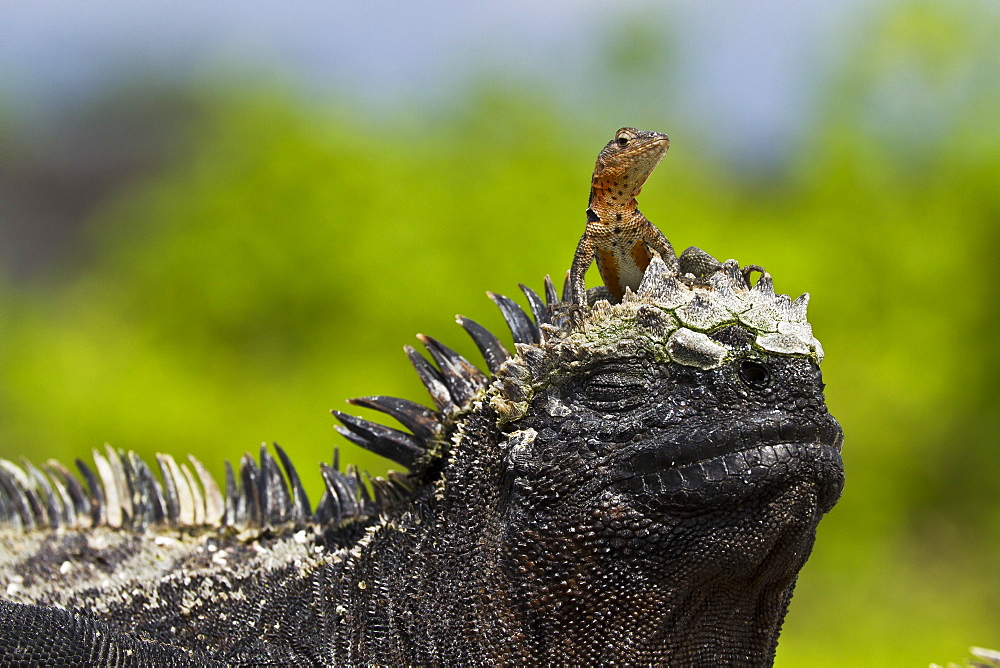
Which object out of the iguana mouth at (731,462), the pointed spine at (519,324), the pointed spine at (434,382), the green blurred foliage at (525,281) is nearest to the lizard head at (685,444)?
the iguana mouth at (731,462)

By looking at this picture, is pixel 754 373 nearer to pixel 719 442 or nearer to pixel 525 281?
pixel 719 442

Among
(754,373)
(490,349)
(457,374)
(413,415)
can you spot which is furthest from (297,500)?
(754,373)

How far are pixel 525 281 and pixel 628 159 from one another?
12.5m

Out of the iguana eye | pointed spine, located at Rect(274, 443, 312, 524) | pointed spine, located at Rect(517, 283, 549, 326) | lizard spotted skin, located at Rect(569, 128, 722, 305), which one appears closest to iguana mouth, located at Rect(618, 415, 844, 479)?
the iguana eye

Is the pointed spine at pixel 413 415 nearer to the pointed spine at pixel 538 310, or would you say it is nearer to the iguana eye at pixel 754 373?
the pointed spine at pixel 538 310

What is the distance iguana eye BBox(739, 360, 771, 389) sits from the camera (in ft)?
9.48

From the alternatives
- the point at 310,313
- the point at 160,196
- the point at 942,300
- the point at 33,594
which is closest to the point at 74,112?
the point at 160,196

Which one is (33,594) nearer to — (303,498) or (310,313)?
(303,498)

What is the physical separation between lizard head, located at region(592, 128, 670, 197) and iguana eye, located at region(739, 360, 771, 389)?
687 mm

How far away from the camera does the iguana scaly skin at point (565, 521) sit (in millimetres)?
2881

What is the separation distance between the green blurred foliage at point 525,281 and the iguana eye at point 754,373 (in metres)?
12.0

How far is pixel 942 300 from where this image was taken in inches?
711

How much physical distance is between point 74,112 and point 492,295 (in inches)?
1595

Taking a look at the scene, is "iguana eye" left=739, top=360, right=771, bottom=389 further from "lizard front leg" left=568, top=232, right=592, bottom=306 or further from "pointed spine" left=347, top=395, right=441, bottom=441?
"pointed spine" left=347, top=395, right=441, bottom=441
